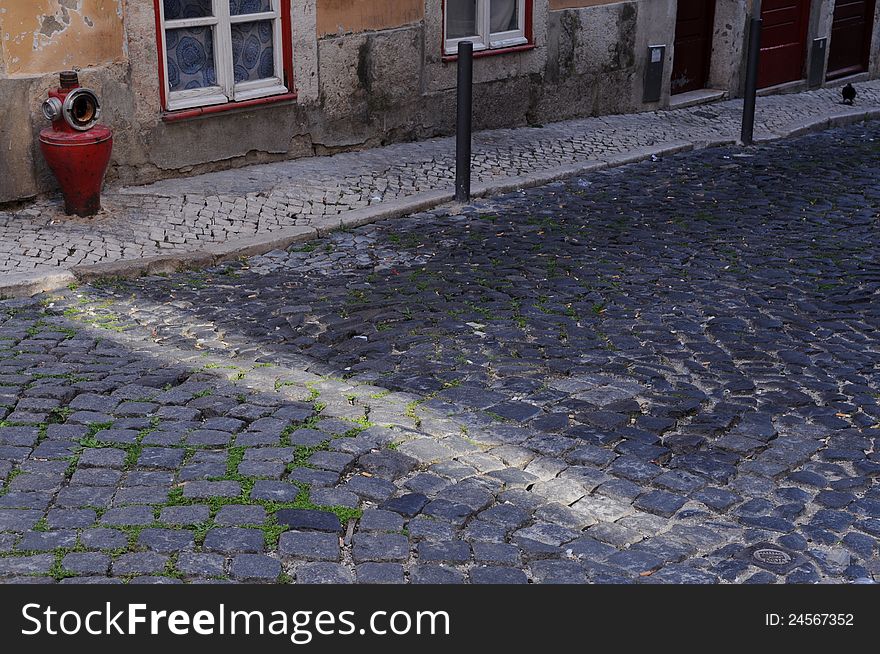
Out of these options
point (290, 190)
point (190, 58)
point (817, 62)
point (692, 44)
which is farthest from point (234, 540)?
point (817, 62)

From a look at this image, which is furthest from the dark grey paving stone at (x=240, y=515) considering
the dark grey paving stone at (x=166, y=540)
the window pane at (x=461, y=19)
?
the window pane at (x=461, y=19)

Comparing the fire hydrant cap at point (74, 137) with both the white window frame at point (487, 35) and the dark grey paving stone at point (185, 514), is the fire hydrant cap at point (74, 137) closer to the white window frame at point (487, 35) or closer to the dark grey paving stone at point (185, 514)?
the white window frame at point (487, 35)

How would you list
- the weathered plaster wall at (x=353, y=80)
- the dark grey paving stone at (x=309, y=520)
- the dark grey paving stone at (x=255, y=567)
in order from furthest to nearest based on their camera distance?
1. the weathered plaster wall at (x=353, y=80)
2. the dark grey paving stone at (x=309, y=520)
3. the dark grey paving stone at (x=255, y=567)

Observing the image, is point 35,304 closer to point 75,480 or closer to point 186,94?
point 75,480

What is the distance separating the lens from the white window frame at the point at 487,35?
10914 millimetres

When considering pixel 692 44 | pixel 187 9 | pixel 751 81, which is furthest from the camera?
pixel 692 44

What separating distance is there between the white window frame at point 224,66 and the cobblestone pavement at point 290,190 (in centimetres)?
56

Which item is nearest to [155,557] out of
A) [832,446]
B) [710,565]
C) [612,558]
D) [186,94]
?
[612,558]

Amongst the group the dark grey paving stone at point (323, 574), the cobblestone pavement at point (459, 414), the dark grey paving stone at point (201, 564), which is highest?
the dark grey paving stone at point (201, 564)

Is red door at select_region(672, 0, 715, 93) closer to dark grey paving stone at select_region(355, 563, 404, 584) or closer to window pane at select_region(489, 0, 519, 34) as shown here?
window pane at select_region(489, 0, 519, 34)

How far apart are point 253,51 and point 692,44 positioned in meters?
6.28

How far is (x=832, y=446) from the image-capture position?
4758 millimetres

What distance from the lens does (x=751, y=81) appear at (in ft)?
36.7

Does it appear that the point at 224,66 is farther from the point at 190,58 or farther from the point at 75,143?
the point at 75,143
